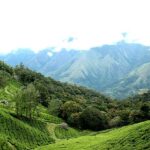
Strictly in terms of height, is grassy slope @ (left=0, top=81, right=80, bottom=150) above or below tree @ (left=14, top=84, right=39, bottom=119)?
below

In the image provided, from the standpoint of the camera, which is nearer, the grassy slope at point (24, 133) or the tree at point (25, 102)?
the grassy slope at point (24, 133)

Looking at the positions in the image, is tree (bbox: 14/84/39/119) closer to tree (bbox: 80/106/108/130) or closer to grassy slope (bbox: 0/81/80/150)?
grassy slope (bbox: 0/81/80/150)

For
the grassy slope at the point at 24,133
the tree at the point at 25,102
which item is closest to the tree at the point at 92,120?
the grassy slope at the point at 24,133

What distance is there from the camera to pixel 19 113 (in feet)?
510

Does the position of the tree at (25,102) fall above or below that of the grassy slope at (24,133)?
above

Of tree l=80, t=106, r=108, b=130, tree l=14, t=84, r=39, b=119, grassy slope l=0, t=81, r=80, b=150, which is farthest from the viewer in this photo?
tree l=80, t=106, r=108, b=130

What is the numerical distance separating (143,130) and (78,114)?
115 m

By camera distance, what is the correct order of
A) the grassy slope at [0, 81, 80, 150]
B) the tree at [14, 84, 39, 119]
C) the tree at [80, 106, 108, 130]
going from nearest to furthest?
the grassy slope at [0, 81, 80, 150], the tree at [14, 84, 39, 119], the tree at [80, 106, 108, 130]

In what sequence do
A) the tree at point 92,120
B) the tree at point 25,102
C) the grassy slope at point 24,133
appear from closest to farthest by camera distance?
the grassy slope at point 24,133 → the tree at point 25,102 → the tree at point 92,120

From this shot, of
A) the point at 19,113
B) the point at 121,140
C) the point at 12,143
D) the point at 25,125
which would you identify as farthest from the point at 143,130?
the point at 19,113

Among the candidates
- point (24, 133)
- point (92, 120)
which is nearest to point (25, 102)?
point (24, 133)

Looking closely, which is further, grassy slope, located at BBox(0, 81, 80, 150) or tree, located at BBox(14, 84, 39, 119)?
tree, located at BBox(14, 84, 39, 119)

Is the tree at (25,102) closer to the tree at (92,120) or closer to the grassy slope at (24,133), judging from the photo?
the grassy slope at (24,133)

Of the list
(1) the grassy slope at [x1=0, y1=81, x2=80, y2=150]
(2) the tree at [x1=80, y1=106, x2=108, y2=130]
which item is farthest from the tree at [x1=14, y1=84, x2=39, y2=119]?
(2) the tree at [x1=80, y1=106, x2=108, y2=130]
